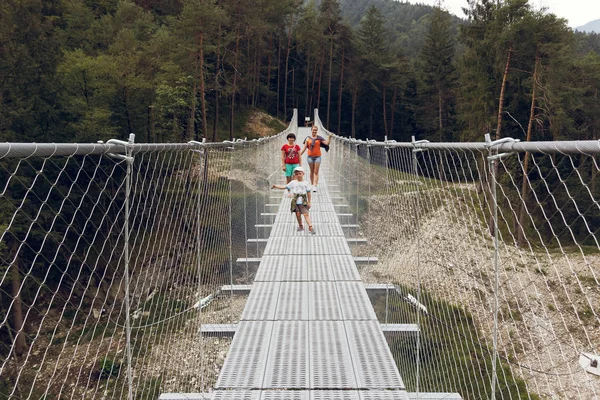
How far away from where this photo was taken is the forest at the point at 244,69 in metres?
11.6

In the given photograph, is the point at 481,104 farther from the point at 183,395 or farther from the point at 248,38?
the point at 248,38

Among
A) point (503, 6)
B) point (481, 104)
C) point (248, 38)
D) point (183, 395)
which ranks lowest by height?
point (183, 395)

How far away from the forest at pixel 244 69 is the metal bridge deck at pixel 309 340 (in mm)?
10328

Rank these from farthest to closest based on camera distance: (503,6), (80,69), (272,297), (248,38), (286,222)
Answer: (248,38) → (80,69) → (503,6) → (286,222) → (272,297)

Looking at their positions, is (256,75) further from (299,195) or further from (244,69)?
(299,195)

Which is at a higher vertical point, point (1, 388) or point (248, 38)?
point (248, 38)

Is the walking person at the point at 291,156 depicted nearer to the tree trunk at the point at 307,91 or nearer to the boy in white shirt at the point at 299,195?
the boy in white shirt at the point at 299,195

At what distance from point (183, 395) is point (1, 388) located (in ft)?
26.2

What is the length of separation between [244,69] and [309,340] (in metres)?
25.0

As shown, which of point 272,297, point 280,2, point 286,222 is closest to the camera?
point 272,297

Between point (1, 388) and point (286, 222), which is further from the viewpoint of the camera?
point (1, 388)

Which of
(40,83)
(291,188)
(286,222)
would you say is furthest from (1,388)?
(40,83)

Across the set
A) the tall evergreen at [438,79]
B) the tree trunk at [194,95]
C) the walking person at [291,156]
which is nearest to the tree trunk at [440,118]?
the tall evergreen at [438,79]

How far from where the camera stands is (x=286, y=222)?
17.1 ft
